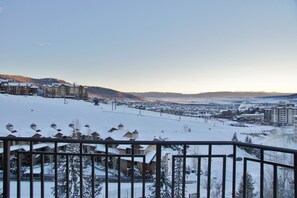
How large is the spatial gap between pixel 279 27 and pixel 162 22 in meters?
3.03

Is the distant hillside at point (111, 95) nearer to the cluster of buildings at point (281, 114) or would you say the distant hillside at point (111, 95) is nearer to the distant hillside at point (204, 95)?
the distant hillside at point (204, 95)

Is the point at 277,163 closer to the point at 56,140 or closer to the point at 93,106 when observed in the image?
the point at 56,140

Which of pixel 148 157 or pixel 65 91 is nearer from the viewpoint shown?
pixel 148 157

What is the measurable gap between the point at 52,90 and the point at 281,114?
1048 cm

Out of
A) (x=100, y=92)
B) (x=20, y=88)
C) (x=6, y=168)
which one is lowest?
(x=6, y=168)

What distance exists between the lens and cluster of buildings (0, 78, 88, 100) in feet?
41.3

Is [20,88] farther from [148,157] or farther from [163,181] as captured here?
[148,157]

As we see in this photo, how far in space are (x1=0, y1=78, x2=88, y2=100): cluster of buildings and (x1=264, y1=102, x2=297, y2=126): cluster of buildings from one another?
867 cm

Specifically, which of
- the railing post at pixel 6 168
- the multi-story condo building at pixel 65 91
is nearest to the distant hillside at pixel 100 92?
the multi-story condo building at pixel 65 91

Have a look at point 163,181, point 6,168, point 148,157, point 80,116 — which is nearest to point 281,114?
point 163,181

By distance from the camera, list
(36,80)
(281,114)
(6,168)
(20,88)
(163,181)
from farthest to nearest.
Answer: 1. (20,88)
2. (36,80)
3. (281,114)
4. (163,181)
5. (6,168)

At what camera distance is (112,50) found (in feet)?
32.2

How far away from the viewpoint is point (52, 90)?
12.9 metres

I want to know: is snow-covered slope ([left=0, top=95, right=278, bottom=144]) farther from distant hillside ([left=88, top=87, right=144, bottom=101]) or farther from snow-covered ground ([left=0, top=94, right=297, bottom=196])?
distant hillside ([left=88, top=87, right=144, bottom=101])
